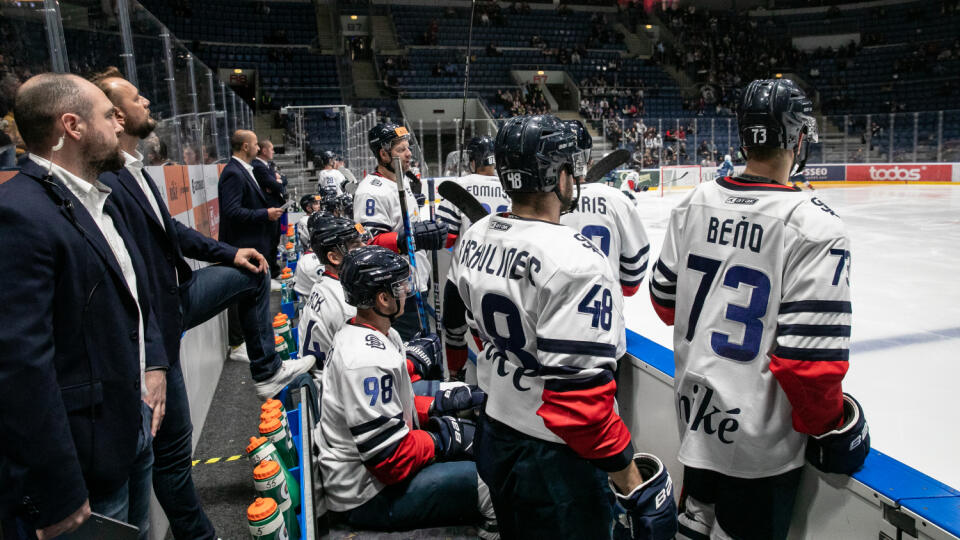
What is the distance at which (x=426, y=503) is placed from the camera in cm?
189

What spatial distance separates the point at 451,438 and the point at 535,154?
1.17 m

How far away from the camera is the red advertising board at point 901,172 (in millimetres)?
14867

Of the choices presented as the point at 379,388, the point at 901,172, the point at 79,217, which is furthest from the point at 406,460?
the point at 901,172

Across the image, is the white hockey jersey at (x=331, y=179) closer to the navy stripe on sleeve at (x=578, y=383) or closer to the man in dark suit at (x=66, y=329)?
the man in dark suit at (x=66, y=329)

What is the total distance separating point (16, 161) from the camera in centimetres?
161

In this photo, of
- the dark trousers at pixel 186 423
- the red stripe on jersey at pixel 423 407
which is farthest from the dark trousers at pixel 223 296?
the red stripe on jersey at pixel 423 407

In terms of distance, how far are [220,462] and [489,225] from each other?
239 cm

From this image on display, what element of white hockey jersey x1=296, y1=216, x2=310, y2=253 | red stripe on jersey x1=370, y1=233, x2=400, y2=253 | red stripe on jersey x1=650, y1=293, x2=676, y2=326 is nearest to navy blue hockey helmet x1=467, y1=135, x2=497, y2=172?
red stripe on jersey x1=370, y1=233, x2=400, y2=253

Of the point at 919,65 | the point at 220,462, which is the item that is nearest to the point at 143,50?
the point at 220,462

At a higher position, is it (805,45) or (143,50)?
(805,45)

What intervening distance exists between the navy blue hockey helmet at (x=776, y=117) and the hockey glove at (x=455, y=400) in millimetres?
1367

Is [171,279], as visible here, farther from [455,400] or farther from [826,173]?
[826,173]

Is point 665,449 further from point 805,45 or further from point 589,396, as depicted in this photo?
point 805,45

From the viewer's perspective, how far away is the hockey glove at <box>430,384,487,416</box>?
7.73ft
